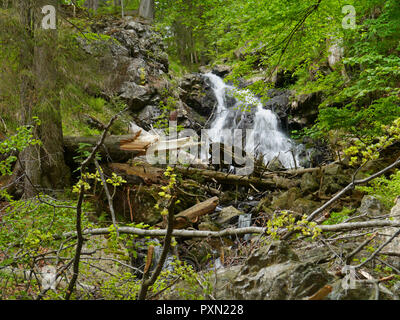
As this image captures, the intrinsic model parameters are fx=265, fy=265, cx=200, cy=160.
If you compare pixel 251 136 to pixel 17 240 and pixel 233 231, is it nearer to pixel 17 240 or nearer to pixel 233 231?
pixel 233 231

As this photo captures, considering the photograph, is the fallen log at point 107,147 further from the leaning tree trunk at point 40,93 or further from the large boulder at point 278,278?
the large boulder at point 278,278

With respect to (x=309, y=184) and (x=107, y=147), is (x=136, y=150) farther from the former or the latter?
(x=309, y=184)

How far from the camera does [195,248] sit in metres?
5.84

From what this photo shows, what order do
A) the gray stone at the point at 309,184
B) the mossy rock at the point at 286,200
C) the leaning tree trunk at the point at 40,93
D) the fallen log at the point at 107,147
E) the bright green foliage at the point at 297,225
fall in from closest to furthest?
the bright green foliage at the point at 297,225, the leaning tree trunk at the point at 40,93, the fallen log at the point at 107,147, the mossy rock at the point at 286,200, the gray stone at the point at 309,184

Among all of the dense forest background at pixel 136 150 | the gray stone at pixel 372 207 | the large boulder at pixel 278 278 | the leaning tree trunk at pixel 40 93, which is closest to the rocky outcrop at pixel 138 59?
the dense forest background at pixel 136 150

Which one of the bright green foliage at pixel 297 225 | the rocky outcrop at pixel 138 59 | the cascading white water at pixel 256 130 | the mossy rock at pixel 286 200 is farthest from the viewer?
the cascading white water at pixel 256 130

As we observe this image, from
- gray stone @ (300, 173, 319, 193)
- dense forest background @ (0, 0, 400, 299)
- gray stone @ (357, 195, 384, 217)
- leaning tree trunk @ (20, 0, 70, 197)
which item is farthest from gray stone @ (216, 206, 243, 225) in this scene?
leaning tree trunk @ (20, 0, 70, 197)

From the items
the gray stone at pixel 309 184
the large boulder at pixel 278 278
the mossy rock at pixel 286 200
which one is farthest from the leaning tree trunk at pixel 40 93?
A: the gray stone at pixel 309 184

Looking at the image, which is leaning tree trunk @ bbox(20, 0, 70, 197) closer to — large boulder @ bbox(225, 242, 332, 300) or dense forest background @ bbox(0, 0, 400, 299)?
dense forest background @ bbox(0, 0, 400, 299)

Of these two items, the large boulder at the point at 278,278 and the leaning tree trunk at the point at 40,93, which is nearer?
the large boulder at the point at 278,278

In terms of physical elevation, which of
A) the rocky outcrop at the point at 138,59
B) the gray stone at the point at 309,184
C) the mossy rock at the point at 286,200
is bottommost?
the mossy rock at the point at 286,200

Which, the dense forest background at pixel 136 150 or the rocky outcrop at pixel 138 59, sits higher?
the rocky outcrop at pixel 138 59
